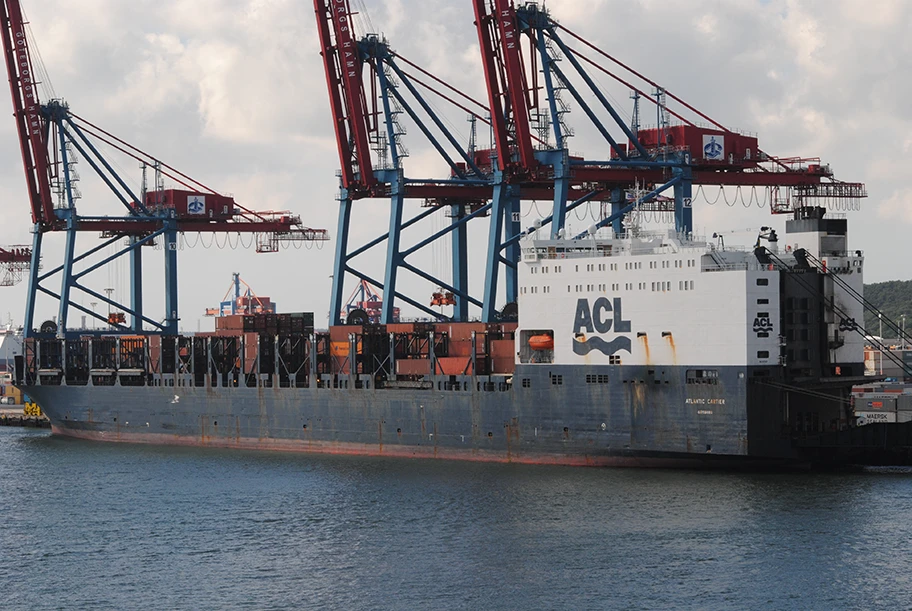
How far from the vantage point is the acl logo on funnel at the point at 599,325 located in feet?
169

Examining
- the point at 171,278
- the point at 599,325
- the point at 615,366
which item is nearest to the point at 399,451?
the point at 599,325

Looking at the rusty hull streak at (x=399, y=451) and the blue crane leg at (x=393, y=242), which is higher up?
the blue crane leg at (x=393, y=242)

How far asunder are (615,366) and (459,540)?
1306cm

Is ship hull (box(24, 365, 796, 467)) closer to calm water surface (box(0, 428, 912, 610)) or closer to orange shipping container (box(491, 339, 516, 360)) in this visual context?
calm water surface (box(0, 428, 912, 610))

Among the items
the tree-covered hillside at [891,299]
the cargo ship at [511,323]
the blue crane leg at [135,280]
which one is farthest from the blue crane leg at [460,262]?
the tree-covered hillside at [891,299]

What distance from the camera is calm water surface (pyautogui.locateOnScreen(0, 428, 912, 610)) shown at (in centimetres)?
3478

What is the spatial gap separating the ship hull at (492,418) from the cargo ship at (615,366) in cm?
6

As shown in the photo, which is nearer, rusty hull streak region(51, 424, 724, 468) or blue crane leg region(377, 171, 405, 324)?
rusty hull streak region(51, 424, 724, 468)

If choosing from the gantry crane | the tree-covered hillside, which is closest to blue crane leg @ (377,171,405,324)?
the gantry crane

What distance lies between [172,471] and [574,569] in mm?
24196

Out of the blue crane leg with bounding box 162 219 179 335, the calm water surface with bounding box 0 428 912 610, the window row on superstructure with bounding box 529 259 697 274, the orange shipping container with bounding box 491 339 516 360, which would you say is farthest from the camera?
the blue crane leg with bounding box 162 219 179 335

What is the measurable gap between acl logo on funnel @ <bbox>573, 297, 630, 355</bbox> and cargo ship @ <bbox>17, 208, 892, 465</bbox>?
0.05 meters

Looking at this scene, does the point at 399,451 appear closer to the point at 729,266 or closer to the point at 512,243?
the point at 512,243

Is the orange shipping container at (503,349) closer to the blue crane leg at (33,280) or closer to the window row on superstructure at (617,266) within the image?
the window row on superstructure at (617,266)
